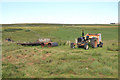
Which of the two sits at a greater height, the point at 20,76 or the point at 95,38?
the point at 95,38

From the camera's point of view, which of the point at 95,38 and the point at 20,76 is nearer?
the point at 20,76

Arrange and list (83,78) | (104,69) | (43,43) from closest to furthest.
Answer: (83,78) < (104,69) < (43,43)

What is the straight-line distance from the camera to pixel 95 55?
496 inches

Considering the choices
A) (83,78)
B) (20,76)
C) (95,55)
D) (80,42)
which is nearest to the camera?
(83,78)

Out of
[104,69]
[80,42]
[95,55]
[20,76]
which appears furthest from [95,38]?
[20,76]

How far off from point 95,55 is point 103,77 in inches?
223

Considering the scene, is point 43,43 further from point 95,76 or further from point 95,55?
point 95,76

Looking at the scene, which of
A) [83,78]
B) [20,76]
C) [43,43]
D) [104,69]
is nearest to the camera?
[83,78]

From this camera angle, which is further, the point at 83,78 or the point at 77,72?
the point at 77,72

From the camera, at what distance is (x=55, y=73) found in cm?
785

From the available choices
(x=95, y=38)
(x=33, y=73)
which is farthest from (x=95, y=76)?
(x=95, y=38)

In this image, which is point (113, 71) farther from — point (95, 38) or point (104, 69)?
point (95, 38)

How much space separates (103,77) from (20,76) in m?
4.61

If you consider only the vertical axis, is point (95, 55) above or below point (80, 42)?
below
